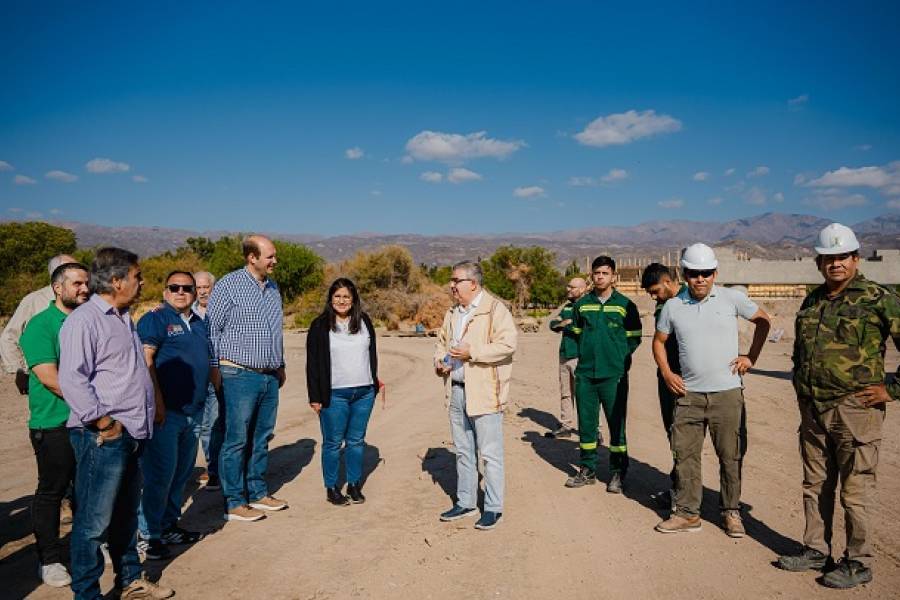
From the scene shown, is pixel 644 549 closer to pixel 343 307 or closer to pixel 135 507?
pixel 343 307

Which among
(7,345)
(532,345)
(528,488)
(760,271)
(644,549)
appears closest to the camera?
(644,549)

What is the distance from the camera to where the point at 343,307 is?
556cm

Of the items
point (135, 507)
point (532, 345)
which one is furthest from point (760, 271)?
point (135, 507)

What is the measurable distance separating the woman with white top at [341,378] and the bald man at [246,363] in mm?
370

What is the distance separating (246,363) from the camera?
16.9 feet

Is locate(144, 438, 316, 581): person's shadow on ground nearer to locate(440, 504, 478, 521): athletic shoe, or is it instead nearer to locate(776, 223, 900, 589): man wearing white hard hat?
locate(440, 504, 478, 521): athletic shoe

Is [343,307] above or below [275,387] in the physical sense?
above

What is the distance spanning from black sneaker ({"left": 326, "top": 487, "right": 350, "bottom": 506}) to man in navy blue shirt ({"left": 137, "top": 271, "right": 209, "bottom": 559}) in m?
1.21

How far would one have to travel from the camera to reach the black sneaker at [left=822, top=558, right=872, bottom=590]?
3914 mm

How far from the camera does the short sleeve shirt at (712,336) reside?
471 centimetres

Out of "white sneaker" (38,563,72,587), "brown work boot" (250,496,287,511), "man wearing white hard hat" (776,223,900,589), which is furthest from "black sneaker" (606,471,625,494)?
"white sneaker" (38,563,72,587)

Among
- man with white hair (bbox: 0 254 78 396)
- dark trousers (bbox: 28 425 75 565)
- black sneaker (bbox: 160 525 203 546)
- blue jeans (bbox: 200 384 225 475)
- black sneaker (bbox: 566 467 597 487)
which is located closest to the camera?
dark trousers (bbox: 28 425 75 565)

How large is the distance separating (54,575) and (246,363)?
6.45 ft

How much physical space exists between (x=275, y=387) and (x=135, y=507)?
1.73 metres
